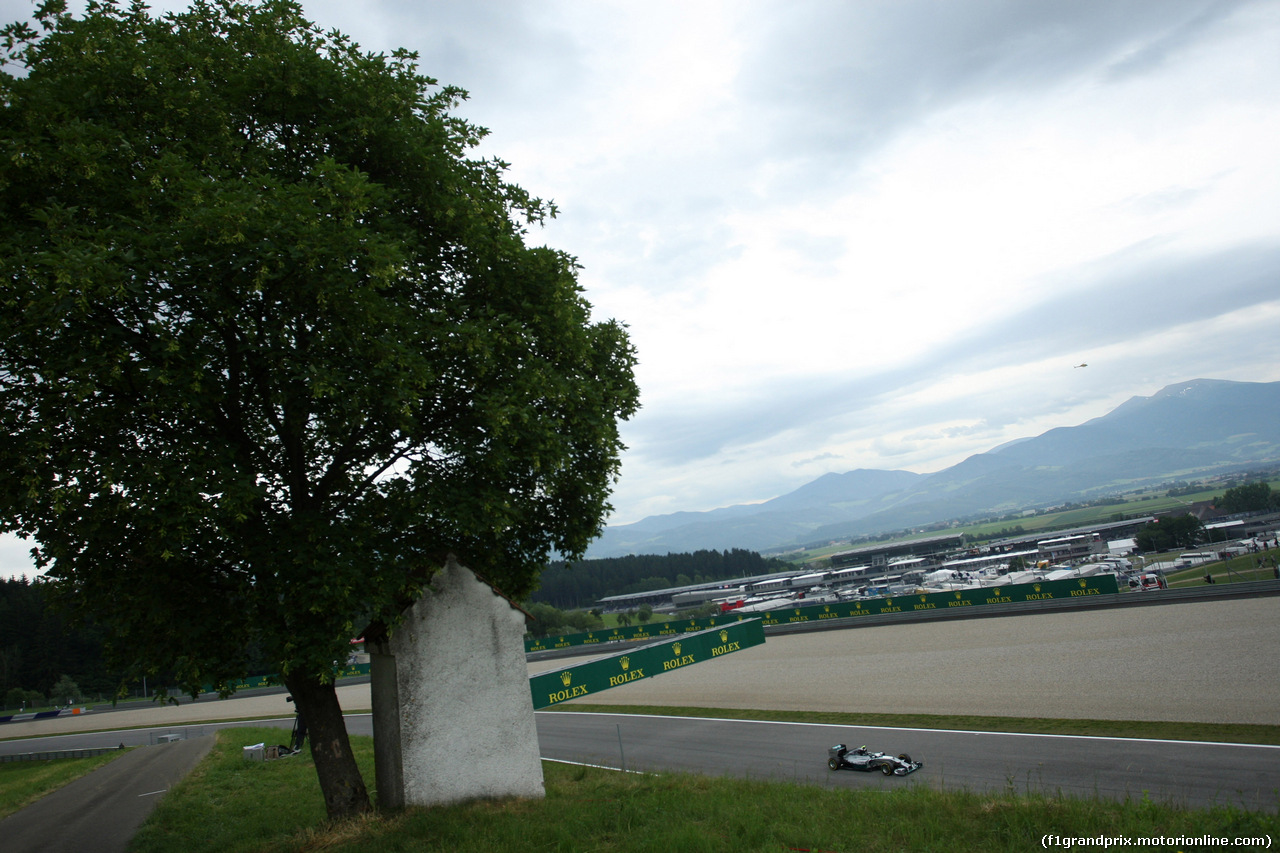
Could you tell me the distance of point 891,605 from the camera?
55500 millimetres

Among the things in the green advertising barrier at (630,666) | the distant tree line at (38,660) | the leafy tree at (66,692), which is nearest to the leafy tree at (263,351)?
the green advertising barrier at (630,666)

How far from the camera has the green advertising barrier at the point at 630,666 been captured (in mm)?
16719

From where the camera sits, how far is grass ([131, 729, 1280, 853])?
354 inches

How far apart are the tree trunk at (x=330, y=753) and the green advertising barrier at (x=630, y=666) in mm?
3548

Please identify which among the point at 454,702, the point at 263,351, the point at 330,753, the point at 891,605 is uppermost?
the point at 263,351

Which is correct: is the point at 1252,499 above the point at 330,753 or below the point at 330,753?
below

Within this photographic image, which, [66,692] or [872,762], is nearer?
[872,762]

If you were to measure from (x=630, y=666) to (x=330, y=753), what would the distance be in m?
8.47

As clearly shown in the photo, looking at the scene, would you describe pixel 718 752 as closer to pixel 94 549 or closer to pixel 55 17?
pixel 94 549

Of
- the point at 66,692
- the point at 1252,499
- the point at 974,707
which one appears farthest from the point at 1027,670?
the point at 1252,499

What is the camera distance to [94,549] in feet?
33.6

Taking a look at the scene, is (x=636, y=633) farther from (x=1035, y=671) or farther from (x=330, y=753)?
(x=330, y=753)

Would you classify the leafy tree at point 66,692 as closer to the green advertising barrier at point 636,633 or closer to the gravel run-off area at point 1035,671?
the green advertising barrier at point 636,633

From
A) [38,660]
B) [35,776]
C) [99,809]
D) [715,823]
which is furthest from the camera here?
[38,660]
